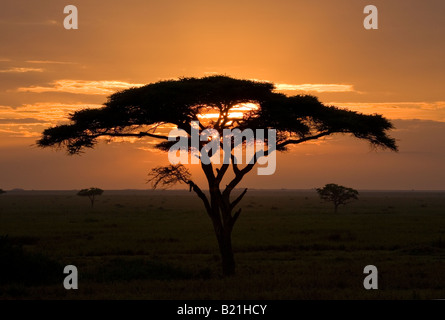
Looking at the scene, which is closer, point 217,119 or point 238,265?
point 217,119

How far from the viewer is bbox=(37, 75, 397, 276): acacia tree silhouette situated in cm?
2081

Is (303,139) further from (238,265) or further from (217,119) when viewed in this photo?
(238,265)

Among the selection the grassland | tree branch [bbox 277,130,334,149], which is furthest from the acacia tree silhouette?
the grassland

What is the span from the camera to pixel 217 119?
21.9 meters

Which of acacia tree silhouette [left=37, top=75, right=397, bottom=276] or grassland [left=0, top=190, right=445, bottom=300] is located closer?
grassland [left=0, top=190, right=445, bottom=300]

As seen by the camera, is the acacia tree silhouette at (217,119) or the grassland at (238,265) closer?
the grassland at (238,265)

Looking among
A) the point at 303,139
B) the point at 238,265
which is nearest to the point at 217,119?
the point at 303,139

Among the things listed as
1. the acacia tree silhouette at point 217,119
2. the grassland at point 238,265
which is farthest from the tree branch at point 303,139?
the grassland at point 238,265

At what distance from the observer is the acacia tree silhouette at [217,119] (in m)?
20.8

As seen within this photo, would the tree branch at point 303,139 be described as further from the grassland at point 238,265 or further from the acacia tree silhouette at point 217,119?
the grassland at point 238,265

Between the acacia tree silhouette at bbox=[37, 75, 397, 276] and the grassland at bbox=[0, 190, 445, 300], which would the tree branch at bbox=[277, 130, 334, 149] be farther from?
the grassland at bbox=[0, 190, 445, 300]
